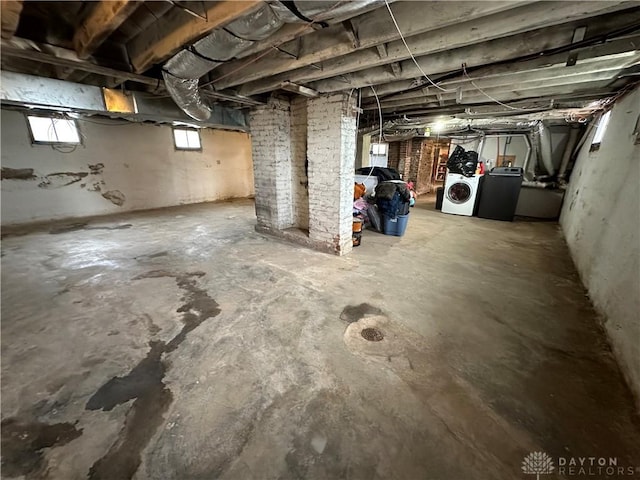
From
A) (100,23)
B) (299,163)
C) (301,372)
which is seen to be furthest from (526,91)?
(100,23)

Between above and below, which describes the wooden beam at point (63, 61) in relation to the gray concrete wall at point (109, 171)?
above

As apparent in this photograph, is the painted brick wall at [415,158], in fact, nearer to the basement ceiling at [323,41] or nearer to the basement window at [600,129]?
the basement window at [600,129]

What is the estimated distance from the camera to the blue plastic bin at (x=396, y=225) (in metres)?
4.40

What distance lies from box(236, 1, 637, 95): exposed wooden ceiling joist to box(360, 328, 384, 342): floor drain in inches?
86.3

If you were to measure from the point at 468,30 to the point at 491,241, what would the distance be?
348 cm

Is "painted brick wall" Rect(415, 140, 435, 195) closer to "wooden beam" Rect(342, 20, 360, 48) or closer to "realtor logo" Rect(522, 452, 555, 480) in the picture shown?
"wooden beam" Rect(342, 20, 360, 48)

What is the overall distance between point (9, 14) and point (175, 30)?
844 mm

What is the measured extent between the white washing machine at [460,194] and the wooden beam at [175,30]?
5815 mm

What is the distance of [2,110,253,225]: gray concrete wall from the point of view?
487cm

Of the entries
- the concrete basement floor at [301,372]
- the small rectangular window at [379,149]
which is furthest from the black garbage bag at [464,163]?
the small rectangular window at [379,149]

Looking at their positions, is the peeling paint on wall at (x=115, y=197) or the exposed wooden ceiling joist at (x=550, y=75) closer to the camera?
the exposed wooden ceiling joist at (x=550, y=75)

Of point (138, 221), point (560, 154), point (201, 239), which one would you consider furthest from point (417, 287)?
point (560, 154)

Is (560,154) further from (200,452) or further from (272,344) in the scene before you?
(200,452)

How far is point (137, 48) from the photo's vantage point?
7.25ft
